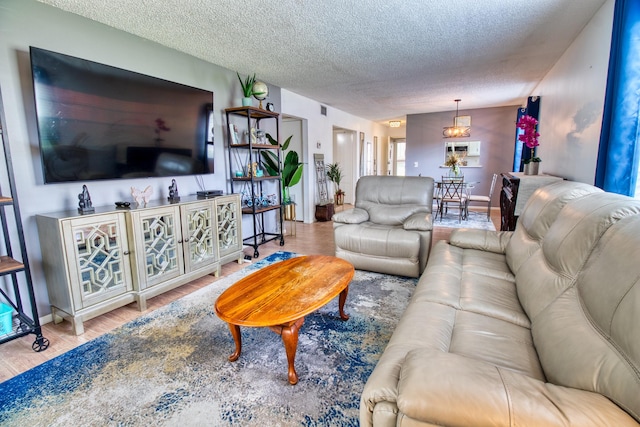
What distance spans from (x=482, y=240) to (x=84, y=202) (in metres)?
3.20

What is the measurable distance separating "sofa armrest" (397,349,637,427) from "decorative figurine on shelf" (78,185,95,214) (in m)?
2.59

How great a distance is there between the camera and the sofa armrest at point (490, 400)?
28.2 inches

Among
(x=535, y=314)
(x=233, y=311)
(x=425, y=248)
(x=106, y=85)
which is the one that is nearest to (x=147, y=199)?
(x=106, y=85)

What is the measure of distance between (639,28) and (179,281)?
386 centimetres

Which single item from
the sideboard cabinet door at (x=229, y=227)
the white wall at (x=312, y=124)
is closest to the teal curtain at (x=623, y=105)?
the sideboard cabinet door at (x=229, y=227)

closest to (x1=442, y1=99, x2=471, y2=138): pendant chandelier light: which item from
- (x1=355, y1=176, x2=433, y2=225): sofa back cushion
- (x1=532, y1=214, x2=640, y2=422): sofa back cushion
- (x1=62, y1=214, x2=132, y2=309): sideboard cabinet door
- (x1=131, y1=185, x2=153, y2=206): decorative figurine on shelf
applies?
(x1=355, y1=176, x2=433, y2=225): sofa back cushion

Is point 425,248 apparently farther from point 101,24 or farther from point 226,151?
point 101,24

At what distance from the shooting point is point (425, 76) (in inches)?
169

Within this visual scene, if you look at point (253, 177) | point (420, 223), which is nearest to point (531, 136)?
point (420, 223)

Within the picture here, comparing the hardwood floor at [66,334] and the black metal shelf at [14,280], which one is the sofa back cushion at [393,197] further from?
the black metal shelf at [14,280]

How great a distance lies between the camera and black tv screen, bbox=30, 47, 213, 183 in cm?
223

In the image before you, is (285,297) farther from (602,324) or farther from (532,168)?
(532,168)

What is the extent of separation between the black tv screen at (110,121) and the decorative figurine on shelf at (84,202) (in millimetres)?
120

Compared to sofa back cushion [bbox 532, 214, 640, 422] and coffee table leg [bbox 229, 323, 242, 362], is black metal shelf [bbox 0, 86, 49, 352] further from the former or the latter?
sofa back cushion [bbox 532, 214, 640, 422]
